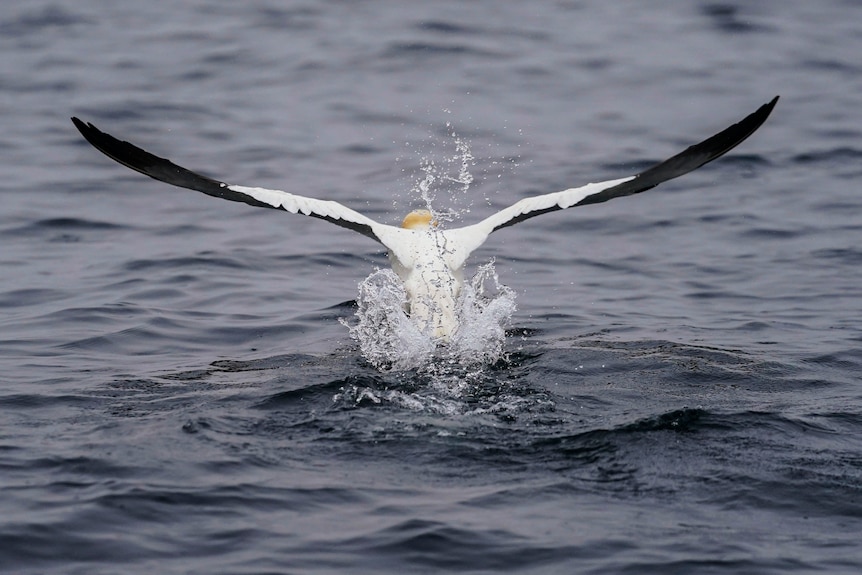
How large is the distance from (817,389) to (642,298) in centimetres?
318

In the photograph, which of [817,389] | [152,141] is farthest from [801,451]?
[152,141]

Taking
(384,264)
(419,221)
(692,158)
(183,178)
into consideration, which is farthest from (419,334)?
(384,264)

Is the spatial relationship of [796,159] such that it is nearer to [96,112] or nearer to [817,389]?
[817,389]

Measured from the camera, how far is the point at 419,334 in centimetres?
946

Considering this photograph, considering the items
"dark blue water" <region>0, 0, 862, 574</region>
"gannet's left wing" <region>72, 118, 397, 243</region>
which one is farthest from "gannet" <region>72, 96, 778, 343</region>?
"dark blue water" <region>0, 0, 862, 574</region>

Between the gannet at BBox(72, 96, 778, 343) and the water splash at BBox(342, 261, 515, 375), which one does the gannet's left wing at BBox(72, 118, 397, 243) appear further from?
the water splash at BBox(342, 261, 515, 375)

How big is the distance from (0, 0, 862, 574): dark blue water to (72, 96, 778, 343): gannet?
78 centimetres

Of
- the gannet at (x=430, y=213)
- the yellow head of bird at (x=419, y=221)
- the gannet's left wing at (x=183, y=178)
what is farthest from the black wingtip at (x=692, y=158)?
the gannet's left wing at (x=183, y=178)

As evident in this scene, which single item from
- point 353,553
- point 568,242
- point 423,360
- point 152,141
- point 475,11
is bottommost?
point 353,553

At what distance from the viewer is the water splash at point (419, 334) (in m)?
9.27

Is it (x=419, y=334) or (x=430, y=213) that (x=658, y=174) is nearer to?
(x=419, y=334)

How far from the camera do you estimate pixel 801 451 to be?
24.0 feet

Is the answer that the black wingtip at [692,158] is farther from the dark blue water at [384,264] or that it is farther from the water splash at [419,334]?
the water splash at [419,334]

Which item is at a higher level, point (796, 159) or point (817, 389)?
point (796, 159)
